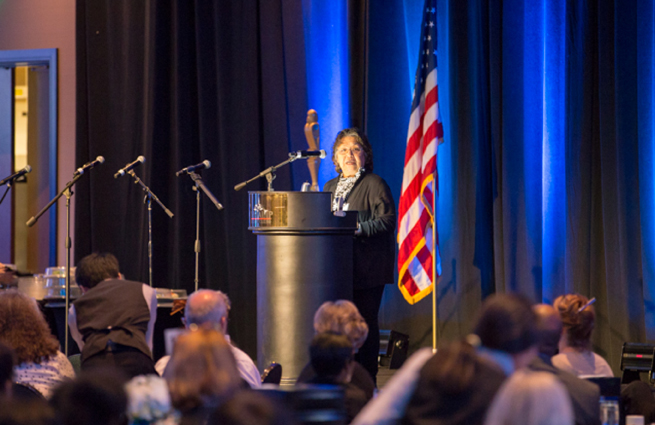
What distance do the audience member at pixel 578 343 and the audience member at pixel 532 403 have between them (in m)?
1.46

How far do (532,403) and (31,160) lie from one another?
697cm

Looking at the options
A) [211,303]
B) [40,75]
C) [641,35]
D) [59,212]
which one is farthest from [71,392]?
[40,75]

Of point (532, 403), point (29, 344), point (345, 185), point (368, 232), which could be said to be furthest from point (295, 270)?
point (532, 403)

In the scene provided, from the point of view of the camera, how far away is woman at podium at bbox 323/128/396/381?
4516 mm

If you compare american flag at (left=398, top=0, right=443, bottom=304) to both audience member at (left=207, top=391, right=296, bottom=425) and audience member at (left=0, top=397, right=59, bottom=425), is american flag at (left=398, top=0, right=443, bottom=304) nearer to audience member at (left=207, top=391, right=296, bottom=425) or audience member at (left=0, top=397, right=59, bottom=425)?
audience member at (left=207, top=391, right=296, bottom=425)

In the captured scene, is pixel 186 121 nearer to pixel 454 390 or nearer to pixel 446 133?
pixel 446 133

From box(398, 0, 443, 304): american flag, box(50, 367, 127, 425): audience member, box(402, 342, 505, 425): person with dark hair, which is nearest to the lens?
box(50, 367, 127, 425): audience member

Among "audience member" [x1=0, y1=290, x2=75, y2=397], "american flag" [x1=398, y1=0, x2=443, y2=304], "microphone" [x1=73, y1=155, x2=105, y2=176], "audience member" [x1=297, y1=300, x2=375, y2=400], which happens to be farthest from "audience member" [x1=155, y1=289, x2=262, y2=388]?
"american flag" [x1=398, y1=0, x2=443, y2=304]

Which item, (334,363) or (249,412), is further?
(334,363)

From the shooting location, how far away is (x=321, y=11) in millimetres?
6676

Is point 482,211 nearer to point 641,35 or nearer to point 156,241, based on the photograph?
point 641,35

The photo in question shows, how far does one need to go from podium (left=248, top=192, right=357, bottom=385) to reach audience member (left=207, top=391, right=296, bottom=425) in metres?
2.43

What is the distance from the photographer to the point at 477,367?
6.25ft

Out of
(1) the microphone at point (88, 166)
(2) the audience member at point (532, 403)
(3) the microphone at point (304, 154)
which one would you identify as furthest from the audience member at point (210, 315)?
(1) the microphone at point (88, 166)
